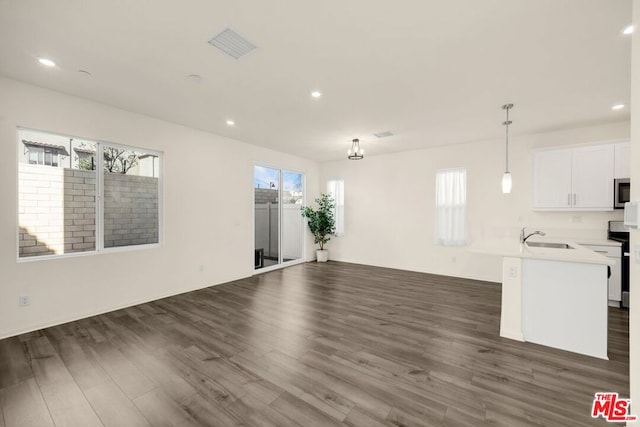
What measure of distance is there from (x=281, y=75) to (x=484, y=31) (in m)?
1.87

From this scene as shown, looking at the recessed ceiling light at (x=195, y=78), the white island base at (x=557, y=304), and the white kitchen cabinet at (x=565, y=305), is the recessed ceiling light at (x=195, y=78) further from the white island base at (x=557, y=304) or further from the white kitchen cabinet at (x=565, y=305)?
the white kitchen cabinet at (x=565, y=305)

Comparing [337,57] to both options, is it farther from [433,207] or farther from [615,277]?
[615,277]

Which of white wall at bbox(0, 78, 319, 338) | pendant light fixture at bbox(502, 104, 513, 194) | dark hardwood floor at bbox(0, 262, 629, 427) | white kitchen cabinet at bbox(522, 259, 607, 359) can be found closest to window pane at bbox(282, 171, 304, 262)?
white wall at bbox(0, 78, 319, 338)

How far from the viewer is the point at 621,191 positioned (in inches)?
158

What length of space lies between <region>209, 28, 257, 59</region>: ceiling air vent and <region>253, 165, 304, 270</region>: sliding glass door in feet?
11.5

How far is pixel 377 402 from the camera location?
1965mm

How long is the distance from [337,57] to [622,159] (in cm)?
471

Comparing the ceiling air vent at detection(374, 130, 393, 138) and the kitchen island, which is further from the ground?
the ceiling air vent at detection(374, 130, 393, 138)

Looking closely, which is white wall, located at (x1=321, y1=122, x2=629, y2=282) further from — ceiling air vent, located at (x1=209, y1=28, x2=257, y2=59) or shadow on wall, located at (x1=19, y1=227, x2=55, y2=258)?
shadow on wall, located at (x1=19, y1=227, x2=55, y2=258)

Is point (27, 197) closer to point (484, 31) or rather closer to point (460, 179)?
point (484, 31)

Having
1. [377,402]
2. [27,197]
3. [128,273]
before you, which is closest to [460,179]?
[377,402]

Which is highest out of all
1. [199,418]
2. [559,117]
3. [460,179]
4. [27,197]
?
[559,117]

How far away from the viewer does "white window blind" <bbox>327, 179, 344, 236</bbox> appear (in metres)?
7.31

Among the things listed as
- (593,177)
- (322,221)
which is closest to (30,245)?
(322,221)
